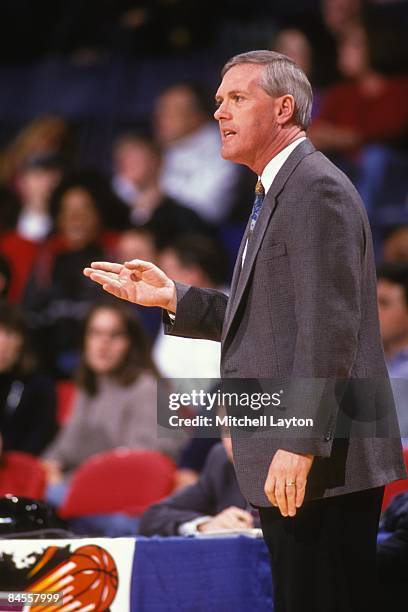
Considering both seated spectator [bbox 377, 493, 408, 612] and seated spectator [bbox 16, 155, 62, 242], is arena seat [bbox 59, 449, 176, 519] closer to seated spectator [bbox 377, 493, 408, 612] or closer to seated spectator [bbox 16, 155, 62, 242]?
seated spectator [bbox 377, 493, 408, 612]

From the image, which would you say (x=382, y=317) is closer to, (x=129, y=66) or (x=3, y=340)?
(x=3, y=340)

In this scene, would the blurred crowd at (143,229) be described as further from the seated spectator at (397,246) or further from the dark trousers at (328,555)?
the dark trousers at (328,555)

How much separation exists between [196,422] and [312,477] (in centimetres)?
34

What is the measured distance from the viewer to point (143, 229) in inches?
229

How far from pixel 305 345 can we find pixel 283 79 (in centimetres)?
60

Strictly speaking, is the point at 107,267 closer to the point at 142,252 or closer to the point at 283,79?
the point at 283,79

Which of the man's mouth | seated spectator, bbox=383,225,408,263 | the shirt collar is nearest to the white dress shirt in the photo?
the shirt collar

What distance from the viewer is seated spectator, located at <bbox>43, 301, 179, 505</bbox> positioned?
15.6 ft

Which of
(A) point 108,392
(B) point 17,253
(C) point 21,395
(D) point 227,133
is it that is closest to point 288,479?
A: (D) point 227,133

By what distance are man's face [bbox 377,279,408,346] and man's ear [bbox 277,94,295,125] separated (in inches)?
88.7

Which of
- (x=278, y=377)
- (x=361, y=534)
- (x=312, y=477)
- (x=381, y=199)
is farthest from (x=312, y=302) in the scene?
(x=381, y=199)

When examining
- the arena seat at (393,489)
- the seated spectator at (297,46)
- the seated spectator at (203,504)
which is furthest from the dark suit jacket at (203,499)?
the seated spectator at (297,46)

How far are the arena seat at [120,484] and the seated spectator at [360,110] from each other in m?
2.73

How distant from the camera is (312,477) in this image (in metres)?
2.07
